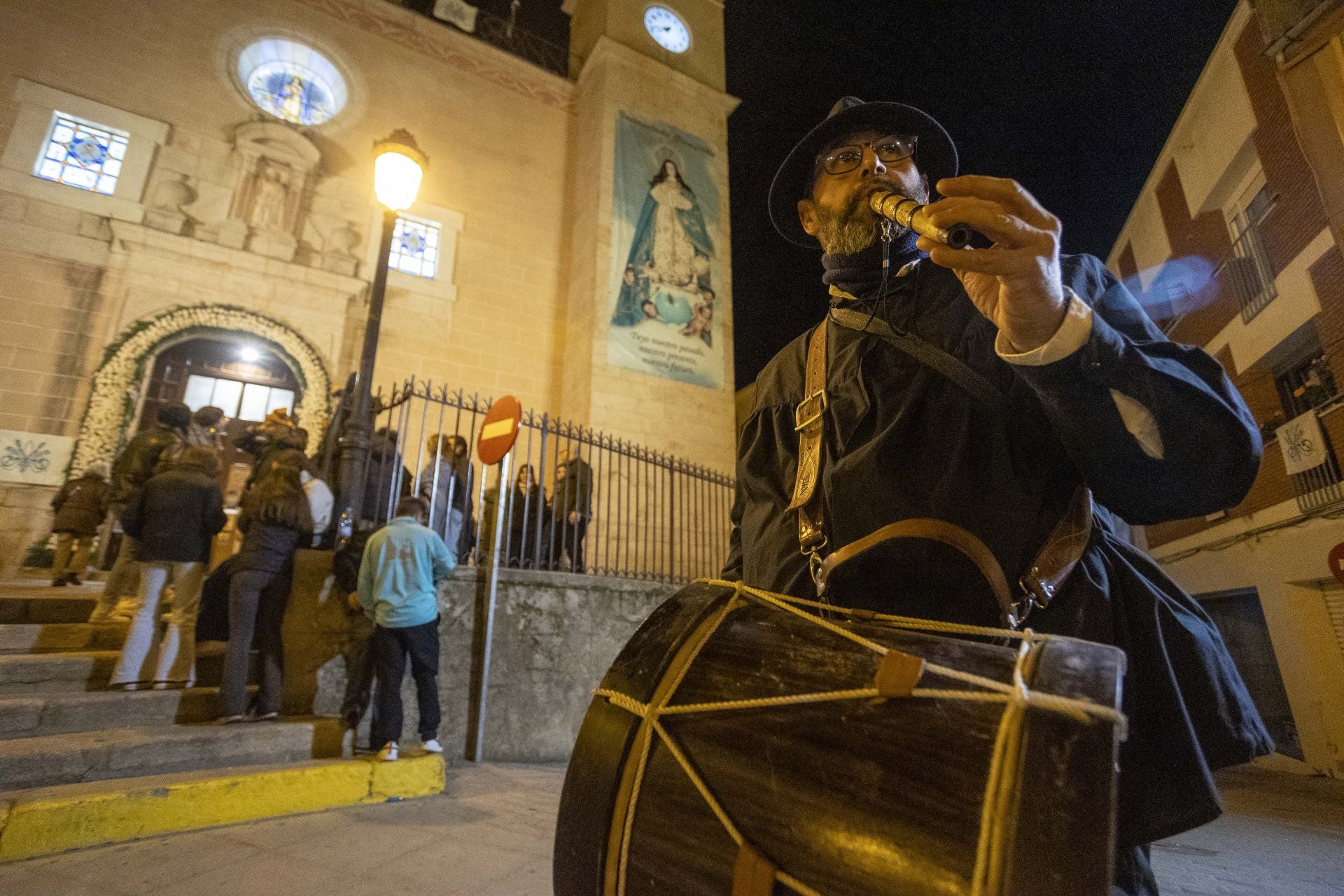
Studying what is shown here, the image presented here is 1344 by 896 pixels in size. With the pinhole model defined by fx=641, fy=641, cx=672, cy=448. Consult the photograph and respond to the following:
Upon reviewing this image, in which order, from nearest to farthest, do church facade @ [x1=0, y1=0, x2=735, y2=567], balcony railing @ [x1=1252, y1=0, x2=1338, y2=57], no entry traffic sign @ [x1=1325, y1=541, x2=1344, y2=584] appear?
balcony railing @ [x1=1252, y1=0, x2=1338, y2=57] < no entry traffic sign @ [x1=1325, y1=541, x2=1344, y2=584] < church facade @ [x1=0, y1=0, x2=735, y2=567]

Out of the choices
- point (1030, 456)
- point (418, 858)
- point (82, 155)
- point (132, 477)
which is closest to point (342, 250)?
point (82, 155)

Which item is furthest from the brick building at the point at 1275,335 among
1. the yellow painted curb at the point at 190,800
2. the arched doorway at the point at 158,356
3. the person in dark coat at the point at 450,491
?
the arched doorway at the point at 158,356

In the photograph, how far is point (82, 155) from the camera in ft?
29.1

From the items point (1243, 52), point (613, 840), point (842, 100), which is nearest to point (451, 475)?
point (842, 100)

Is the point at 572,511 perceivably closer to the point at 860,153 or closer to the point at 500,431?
the point at 500,431

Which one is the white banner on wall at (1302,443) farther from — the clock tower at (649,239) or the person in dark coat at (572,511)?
the person in dark coat at (572,511)

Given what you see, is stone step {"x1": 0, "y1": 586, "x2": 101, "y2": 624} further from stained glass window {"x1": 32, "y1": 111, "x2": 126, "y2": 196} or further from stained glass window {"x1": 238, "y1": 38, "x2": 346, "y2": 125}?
stained glass window {"x1": 238, "y1": 38, "x2": 346, "y2": 125}

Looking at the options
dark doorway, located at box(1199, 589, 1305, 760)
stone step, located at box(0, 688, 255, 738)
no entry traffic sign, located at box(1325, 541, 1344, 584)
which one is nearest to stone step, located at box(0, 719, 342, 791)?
stone step, located at box(0, 688, 255, 738)

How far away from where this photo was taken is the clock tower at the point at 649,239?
11203mm

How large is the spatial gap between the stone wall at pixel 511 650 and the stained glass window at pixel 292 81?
9.52m

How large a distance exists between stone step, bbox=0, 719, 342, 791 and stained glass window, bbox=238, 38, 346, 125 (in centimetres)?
1031

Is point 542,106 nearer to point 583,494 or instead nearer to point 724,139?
point 724,139

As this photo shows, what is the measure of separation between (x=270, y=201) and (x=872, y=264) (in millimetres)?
11348

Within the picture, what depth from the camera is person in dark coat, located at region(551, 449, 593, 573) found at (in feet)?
20.8
